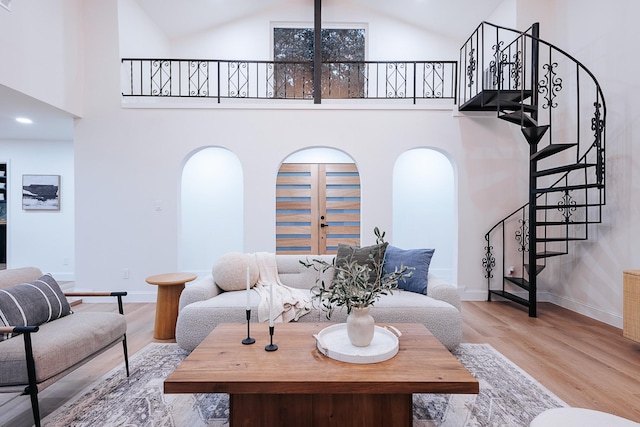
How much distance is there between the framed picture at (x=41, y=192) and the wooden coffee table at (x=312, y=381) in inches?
218

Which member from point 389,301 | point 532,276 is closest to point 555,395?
point 389,301

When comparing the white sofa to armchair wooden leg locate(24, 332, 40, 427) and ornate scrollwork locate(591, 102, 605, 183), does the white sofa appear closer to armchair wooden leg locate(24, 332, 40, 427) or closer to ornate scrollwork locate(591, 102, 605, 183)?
armchair wooden leg locate(24, 332, 40, 427)

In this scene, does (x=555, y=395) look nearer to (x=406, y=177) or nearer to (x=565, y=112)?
(x=565, y=112)

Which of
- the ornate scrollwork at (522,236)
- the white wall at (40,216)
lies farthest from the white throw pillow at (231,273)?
the white wall at (40,216)

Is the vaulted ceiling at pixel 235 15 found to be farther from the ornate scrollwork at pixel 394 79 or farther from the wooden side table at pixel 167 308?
the wooden side table at pixel 167 308

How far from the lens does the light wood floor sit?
6.50ft

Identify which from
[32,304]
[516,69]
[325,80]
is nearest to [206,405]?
[32,304]

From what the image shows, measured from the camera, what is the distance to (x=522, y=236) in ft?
14.1

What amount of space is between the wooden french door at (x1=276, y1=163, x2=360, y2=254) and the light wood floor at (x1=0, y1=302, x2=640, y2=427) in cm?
267

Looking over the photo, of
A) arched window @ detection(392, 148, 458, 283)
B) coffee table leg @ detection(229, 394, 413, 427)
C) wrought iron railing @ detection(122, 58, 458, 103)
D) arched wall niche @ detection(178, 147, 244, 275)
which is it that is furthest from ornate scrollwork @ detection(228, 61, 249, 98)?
coffee table leg @ detection(229, 394, 413, 427)

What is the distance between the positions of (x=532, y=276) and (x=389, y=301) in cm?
219

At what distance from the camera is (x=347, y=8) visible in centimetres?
588

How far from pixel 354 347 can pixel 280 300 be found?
1096 millimetres

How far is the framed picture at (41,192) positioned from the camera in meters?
5.39
